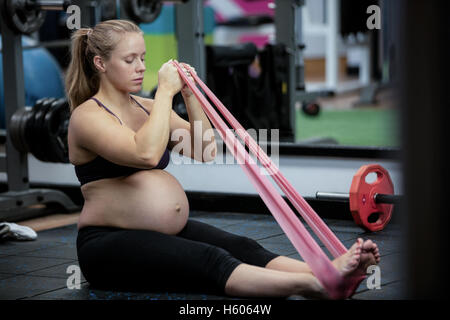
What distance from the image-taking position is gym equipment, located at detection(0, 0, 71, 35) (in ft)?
11.1

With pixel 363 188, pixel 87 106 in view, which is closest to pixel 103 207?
pixel 87 106

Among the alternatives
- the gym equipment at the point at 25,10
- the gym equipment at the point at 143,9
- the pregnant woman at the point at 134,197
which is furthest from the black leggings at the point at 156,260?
the gym equipment at the point at 143,9

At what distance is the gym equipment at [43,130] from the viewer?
3395 mm

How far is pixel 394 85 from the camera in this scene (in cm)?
59

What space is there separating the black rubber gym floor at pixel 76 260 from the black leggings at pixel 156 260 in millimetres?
47

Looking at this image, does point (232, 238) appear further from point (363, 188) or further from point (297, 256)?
point (363, 188)

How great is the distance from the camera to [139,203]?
1951 millimetres

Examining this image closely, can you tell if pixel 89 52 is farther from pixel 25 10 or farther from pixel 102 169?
pixel 25 10

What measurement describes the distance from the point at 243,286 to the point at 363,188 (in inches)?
43.6

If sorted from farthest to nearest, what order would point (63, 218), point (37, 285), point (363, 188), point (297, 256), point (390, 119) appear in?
point (63, 218), point (363, 188), point (297, 256), point (37, 285), point (390, 119)

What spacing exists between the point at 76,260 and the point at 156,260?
76cm

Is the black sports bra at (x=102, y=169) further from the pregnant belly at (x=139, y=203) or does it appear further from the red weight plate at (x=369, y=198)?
the red weight plate at (x=369, y=198)

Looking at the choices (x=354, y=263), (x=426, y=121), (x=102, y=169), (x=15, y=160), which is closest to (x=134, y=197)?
(x=102, y=169)

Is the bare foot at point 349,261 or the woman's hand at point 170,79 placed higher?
the woman's hand at point 170,79
